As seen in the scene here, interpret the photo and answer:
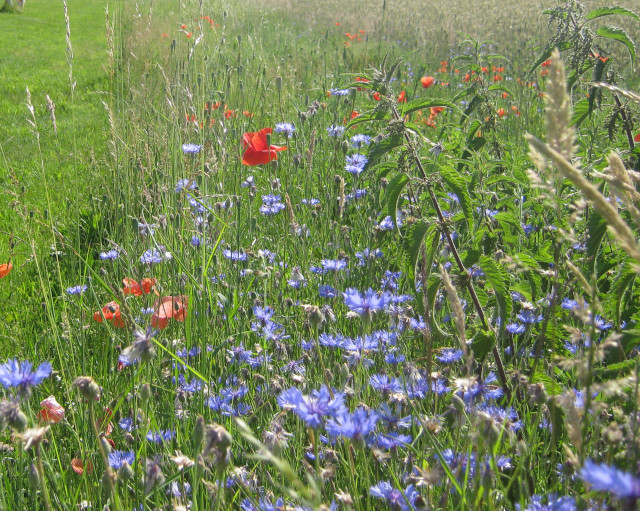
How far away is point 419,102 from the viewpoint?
4.93 feet

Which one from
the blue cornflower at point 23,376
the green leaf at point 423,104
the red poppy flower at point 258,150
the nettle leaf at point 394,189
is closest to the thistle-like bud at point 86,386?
the blue cornflower at point 23,376

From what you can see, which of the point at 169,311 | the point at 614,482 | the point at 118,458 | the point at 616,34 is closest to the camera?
the point at 614,482

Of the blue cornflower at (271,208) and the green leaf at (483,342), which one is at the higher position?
the green leaf at (483,342)

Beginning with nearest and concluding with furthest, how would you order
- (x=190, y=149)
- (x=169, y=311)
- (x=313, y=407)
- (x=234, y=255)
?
(x=313, y=407) < (x=169, y=311) < (x=234, y=255) < (x=190, y=149)

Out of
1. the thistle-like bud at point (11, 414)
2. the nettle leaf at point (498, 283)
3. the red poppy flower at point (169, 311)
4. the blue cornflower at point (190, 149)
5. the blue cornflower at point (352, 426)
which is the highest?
the thistle-like bud at point (11, 414)

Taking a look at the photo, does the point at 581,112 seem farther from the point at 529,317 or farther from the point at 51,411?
the point at 51,411

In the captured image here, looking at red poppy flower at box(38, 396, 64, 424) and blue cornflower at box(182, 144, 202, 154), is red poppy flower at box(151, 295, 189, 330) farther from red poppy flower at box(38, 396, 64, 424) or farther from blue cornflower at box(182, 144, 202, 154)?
blue cornflower at box(182, 144, 202, 154)

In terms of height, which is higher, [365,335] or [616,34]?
[616,34]

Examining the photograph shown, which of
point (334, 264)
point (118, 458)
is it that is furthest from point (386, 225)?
point (118, 458)

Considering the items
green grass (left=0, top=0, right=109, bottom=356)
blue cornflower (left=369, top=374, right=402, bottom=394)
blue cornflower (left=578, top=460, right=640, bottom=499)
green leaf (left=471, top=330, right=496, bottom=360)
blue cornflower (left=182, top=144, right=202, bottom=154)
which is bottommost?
green grass (left=0, top=0, right=109, bottom=356)

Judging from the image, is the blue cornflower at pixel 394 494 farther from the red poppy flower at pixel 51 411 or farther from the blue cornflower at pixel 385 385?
the red poppy flower at pixel 51 411

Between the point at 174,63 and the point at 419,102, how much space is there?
208 cm

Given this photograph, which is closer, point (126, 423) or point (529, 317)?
point (126, 423)

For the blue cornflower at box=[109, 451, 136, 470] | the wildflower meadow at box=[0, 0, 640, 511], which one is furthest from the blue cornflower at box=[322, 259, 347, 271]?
the blue cornflower at box=[109, 451, 136, 470]
